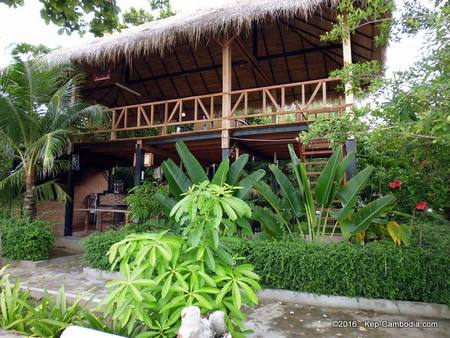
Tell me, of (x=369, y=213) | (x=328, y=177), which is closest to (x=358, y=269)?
(x=369, y=213)

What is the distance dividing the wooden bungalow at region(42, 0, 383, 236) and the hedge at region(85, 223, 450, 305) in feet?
6.98

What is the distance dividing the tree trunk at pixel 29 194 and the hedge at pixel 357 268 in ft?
15.8

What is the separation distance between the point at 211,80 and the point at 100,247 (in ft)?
21.4

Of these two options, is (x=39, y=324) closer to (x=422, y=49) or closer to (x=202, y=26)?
(x=422, y=49)

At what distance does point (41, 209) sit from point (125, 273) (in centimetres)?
899

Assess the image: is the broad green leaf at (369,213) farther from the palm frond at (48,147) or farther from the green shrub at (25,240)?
the green shrub at (25,240)

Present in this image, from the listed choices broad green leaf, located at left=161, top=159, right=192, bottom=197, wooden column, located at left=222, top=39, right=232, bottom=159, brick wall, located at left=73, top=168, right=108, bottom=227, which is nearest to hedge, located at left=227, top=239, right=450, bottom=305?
broad green leaf, located at left=161, top=159, right=192, bottom=197

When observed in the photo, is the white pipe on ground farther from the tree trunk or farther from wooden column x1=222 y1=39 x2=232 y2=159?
the tree trunk

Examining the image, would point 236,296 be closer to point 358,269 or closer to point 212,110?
point 358,269

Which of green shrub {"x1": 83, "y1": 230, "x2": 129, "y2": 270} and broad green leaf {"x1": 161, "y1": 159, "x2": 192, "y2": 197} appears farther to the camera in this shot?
green shrub {"x1": 83, "y1": 230, "x2": 129, "y2": 270}

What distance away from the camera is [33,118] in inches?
262

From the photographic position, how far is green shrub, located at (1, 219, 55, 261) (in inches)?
258

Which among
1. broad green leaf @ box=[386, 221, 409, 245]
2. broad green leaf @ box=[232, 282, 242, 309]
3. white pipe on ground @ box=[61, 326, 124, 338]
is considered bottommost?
white pipe on ground @ box=[61, 326, 124, 338]

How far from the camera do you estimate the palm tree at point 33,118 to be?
6.35m
